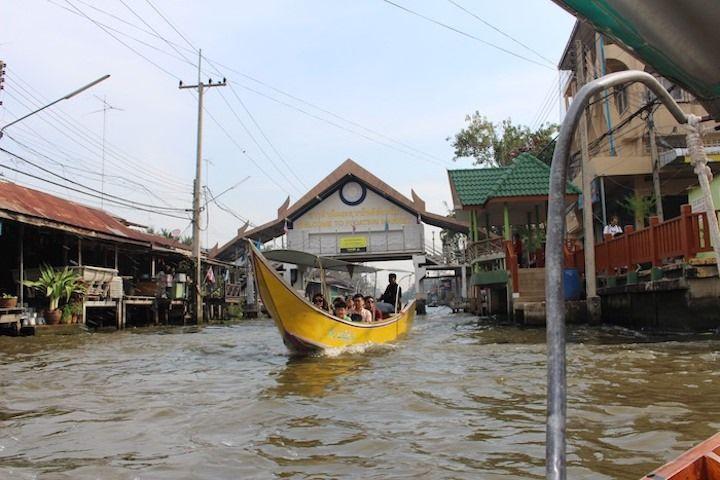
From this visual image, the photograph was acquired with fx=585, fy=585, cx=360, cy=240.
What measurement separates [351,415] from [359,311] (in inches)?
225

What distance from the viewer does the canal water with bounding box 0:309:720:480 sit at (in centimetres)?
344

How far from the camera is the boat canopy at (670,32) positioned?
215 cm

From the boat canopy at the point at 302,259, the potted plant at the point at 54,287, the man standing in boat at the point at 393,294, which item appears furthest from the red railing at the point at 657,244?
the potted plant at the point at 54,287

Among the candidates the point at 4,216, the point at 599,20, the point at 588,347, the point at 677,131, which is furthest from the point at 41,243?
the point at 677,131

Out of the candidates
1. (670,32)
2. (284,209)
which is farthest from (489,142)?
(670,32)

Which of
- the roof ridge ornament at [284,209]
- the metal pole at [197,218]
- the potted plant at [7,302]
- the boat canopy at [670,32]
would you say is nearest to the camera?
the boat canopy at [670,32]

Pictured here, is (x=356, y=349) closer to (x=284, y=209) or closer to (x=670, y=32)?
(x=670, y=32)

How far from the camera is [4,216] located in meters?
11.9

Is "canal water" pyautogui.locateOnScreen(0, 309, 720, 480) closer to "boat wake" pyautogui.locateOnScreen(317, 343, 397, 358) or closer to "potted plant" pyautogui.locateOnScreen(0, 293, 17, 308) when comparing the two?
"boat wake" pyautogui.locateOnScreen(317, 343, 397, 358)

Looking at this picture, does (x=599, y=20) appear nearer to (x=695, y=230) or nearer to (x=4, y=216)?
(x=695, y=230)

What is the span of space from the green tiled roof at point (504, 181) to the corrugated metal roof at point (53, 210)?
33.3 feet

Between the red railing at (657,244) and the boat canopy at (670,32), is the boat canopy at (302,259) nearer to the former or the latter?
the red railing at (657,244)

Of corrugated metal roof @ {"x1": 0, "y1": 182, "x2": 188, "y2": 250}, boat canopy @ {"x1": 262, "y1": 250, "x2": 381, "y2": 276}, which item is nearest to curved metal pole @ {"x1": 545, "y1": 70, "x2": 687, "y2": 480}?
boat canopy @ {"x1": 262, "y1": 250, "x2": 381, "y2": 276}

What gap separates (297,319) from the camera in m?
8.33
